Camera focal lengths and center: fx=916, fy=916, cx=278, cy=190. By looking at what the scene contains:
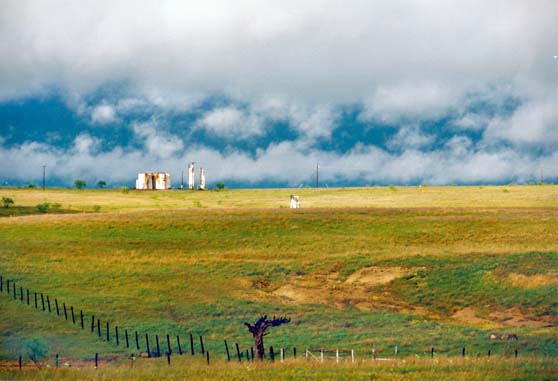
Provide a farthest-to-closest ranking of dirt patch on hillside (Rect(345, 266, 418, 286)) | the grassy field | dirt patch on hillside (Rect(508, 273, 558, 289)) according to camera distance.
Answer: dirt patch on hillside (Rect(345, 266, 418, 286))
dirt patch on hillside (Rect(508, 273, 558, 289))
the grassy field

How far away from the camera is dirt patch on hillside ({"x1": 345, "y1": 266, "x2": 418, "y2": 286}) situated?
61.9 metres

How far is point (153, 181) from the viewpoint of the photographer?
17238cm

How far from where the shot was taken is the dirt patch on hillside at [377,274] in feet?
203

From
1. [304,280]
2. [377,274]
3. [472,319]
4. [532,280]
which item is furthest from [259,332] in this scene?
[532,280]

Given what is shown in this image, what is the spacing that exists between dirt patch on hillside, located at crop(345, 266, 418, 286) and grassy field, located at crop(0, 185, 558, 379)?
Answer: 137mm

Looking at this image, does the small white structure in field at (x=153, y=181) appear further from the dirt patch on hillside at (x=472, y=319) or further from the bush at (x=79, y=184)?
the dirt patch on hillside at (x=472, y=319)

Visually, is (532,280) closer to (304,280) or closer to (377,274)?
(377,274)

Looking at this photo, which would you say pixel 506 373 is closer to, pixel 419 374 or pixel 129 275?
pixel 419 374

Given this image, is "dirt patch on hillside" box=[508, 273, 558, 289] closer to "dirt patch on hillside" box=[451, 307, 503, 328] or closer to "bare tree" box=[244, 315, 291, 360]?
"dirt patch on hillside" box=[451, 307, 503, 328]

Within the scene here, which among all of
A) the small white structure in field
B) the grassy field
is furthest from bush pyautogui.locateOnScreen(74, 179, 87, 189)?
the grassy field

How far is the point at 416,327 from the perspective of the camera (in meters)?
50.9

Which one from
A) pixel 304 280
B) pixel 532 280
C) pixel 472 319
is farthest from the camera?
pixel 304 280

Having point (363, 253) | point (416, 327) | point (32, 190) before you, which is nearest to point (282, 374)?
point (416, 327)

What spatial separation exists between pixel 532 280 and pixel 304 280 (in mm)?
15143
